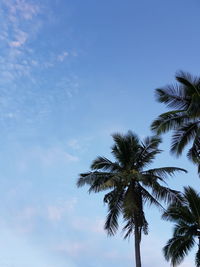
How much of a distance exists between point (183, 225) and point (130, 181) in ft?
13.9

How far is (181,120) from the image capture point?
79.6 feet

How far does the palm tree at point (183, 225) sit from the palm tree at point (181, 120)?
7.97 feet

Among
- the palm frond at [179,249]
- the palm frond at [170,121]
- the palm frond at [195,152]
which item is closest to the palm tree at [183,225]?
the palm frond at [179,249]

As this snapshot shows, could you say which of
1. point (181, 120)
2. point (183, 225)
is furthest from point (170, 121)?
point (183, 225)

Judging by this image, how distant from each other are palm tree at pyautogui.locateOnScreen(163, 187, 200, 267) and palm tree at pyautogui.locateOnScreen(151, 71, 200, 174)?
95.7 inches

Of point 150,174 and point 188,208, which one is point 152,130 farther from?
point 188,208

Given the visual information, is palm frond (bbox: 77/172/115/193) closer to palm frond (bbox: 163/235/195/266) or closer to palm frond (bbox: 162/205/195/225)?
palm frond (bbox: 162/205/195/225)

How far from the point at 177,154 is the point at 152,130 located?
2.19 m

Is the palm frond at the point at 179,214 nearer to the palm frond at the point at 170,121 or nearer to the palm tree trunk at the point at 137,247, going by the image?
the palm tree trunk at the point at 137,247

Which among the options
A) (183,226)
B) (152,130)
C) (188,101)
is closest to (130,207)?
(183,226)

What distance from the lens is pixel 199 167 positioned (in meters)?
24.3

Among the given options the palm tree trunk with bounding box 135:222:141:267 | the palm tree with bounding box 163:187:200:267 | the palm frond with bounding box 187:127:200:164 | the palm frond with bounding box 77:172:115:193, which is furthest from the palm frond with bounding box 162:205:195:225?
the palm frond with bounding box 77:172:115:193

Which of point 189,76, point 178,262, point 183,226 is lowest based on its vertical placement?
point 178,262

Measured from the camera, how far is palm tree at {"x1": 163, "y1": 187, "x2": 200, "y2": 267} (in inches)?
884
